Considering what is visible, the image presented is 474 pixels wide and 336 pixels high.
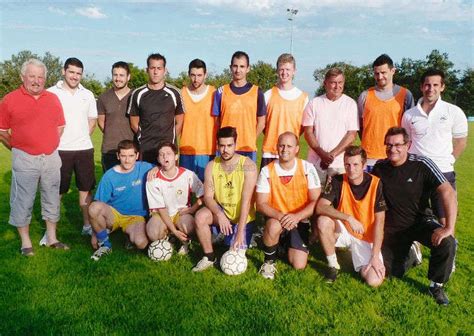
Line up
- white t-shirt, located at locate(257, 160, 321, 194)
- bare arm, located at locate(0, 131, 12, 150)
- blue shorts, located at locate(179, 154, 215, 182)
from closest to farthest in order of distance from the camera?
white t-shirt, located at locate(257, 160, 321, 194) → bare arm, located at locate(0, 131, 12, 150) → blue shorts, located at locate(179, 154, 215, 182)

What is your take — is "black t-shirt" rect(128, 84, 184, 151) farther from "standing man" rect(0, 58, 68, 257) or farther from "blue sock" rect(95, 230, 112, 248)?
"blue sock" rect(95, 230, 112, 248)

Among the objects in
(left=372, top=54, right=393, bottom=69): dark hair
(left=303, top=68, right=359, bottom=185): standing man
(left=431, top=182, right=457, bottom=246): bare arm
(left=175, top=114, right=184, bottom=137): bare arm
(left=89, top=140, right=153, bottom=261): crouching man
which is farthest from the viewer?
(left=175, top=114, right=184, bottom=137): bare arm

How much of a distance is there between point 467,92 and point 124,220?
74.5m

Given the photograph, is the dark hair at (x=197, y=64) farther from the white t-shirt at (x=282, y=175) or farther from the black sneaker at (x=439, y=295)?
the black sneaker at (x=439, y=295)

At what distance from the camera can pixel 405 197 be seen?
14.7 feet

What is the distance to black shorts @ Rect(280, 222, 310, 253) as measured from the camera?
4742 mm

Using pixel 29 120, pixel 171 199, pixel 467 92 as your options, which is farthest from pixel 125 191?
pixel 467 92

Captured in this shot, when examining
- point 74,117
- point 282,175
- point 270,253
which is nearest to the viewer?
point 270,253

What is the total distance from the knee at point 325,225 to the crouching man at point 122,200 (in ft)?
6.82

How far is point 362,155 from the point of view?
175 inches

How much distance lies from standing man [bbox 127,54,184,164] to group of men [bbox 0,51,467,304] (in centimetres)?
1

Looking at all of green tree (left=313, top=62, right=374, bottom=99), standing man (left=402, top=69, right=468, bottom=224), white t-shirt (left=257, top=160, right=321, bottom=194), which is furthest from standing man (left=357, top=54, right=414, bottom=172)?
green tree (left=313, top=62, right=374, bottom=99)

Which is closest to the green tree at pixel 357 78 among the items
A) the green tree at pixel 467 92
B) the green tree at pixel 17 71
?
the green tree at pixel 467 92

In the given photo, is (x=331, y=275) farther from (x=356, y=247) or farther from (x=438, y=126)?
(x=438, y=126)
